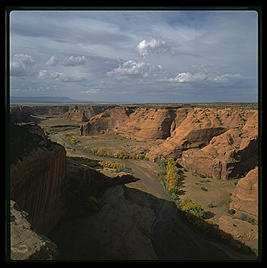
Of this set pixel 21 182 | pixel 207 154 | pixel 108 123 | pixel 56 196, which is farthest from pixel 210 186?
pixel 108 123

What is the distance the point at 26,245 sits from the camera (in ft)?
16.1

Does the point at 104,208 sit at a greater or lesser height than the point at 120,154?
lesser

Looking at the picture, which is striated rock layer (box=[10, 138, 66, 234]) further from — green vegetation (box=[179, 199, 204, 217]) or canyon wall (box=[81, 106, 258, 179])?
canyon wall (box=[81, 106, 258, 179])

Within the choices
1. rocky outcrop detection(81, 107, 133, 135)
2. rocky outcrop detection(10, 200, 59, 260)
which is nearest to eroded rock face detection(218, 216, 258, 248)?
rocky outcrop detection(10, 200, 59, 260)

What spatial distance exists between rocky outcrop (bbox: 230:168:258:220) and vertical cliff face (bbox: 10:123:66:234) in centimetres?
1275

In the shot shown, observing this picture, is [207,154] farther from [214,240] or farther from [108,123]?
[108,123]

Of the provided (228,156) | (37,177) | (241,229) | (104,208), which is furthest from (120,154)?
(37,177)

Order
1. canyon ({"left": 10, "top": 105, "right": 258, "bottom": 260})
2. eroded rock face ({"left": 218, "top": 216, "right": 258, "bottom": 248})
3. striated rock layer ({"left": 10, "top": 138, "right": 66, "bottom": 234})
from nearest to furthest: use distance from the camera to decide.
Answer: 1. striated rock layer ({"left": 10, "top": 138, "right": 66, "bottom": 234})
2. canyon ({"left": 10, "top": 105, "right": 258, "bottom": 260})
3. eroded rock face ({"left": 218, "top": 216, "right": 258, "bottom": 248})

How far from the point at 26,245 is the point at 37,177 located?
261 inches

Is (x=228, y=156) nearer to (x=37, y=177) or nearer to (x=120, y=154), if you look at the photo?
(x=120, y=154)

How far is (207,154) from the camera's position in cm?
2633

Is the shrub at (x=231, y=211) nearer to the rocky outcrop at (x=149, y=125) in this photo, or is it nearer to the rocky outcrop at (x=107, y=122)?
the rocky outcrop at (x=149, y=125)

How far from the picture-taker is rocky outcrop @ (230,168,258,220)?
53.7ft

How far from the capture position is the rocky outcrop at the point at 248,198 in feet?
53.7
